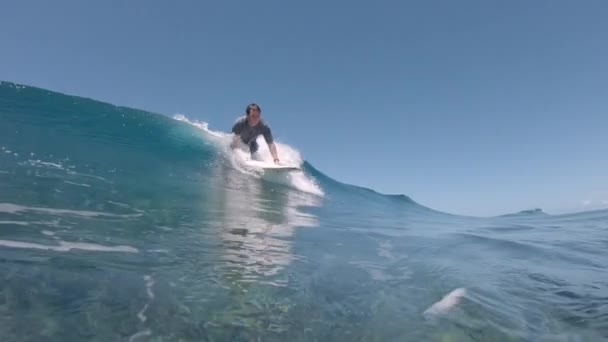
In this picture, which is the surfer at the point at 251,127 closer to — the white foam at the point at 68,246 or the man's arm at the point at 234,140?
the man's arm at the point at 234,140

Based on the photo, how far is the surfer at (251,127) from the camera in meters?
11.5

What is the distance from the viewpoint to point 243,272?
3.62 meters

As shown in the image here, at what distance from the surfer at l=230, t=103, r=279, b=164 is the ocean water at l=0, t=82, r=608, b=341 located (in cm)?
370

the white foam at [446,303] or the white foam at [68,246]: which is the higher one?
the white foam at [68,246]

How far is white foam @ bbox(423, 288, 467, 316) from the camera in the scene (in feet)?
9.98

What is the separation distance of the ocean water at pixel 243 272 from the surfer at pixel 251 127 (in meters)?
3.70

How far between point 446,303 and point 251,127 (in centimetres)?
962

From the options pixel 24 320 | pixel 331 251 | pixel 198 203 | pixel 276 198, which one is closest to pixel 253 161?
pixel 276 198

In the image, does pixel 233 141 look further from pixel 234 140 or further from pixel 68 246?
pixel 68 246

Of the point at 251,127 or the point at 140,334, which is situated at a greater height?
the point at 251,127

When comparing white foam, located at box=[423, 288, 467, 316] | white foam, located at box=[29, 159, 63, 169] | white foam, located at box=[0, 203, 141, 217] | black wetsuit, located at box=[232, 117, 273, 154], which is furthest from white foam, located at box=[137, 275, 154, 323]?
black wetsuit, located at box=[232, 117, 273, 154]

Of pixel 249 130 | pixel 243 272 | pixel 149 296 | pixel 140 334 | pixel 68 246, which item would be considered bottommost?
pixel 140 334

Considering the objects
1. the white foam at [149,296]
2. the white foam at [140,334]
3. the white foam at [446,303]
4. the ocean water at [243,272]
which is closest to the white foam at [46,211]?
the ocean water at [243,272]

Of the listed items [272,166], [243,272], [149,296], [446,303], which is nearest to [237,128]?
[272,166]
